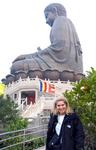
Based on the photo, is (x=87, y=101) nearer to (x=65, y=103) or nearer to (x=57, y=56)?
(x=65, y=103)

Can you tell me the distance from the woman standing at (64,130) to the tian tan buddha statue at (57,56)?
129 ft

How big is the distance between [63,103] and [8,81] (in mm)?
42599

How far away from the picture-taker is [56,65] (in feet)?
153

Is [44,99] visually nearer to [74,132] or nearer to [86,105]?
[86,105]

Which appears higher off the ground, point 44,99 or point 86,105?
point 44,99

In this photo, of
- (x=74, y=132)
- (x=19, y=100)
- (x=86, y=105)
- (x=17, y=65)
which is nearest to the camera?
(x=74, y=132)

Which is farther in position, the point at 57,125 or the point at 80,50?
the point at 80,50

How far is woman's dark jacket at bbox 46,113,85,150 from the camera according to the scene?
4496 millimetres

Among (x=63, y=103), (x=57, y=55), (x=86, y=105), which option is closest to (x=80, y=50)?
(x=57, y=55)

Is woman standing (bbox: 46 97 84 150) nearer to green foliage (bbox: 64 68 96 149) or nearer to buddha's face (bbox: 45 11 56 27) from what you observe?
green foliage (bbox: 64 68 96 149)

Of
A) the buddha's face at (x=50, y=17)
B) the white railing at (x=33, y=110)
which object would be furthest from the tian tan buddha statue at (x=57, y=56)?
the white railing at (x=33, y=110)

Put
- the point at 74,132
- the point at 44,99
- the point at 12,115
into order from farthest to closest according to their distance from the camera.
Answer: the point at 44,99 → the point at 12,115 → the point at 74,132

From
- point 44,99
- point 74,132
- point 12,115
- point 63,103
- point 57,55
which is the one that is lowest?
point 74,132

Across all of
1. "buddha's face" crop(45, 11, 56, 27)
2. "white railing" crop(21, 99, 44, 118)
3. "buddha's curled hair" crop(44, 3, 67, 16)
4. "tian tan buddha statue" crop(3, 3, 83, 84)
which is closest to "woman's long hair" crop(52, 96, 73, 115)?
"white railing" crop(21, 99, 44, 118)
